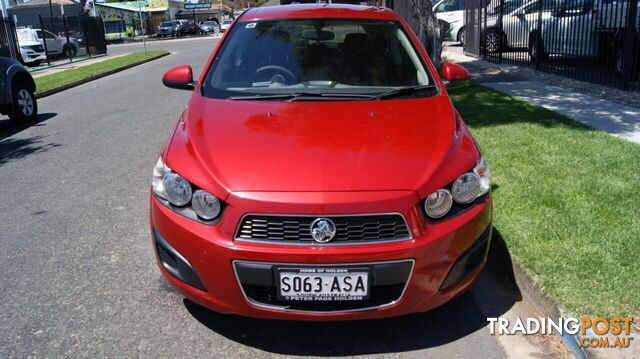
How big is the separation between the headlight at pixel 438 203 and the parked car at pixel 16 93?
890 cm

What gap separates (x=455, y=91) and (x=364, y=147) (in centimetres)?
770

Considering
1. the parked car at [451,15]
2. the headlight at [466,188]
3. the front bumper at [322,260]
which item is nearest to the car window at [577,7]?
the parked car at [451,15]

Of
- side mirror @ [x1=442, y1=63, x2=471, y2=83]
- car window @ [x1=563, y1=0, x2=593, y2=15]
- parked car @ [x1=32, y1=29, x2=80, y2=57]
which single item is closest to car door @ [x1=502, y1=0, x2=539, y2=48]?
car window @ [x1=563, y1=0, x2=593, y2=15]

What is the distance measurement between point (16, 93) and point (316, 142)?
28.3 ft

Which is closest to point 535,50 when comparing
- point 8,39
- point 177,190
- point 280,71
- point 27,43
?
point 280,71

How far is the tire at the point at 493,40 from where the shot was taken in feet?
47.7

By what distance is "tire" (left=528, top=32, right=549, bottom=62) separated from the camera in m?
12.3

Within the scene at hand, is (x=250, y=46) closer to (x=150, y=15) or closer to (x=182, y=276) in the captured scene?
(x=182, y=276)

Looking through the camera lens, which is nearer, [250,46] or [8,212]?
[250,46]

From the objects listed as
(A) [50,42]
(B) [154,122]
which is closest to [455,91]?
(B) [154,122]

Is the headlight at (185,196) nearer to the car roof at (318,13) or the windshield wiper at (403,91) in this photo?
the windshield wiper at (403,91)

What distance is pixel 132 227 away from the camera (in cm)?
475

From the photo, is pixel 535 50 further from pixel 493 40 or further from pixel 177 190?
pixel 177 190

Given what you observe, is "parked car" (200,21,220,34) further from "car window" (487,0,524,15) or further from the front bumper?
the front bumper
